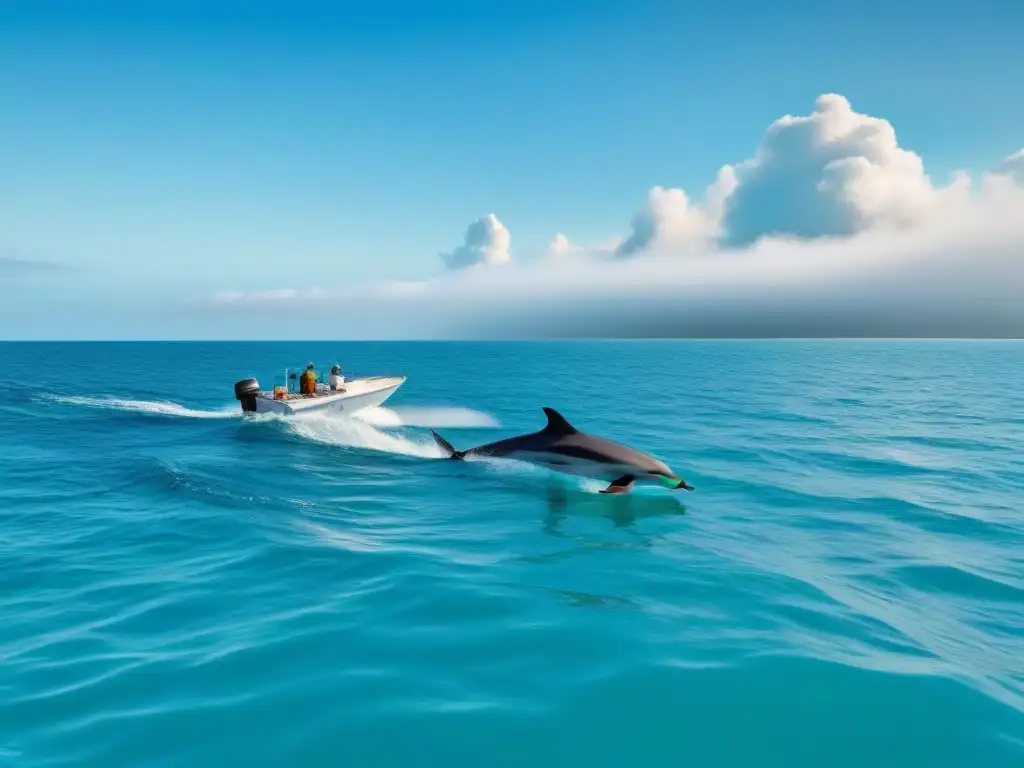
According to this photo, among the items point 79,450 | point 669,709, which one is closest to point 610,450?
point 669,709

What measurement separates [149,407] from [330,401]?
48.4ft

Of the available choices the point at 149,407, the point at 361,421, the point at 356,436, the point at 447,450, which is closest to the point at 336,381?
the point at 361,421

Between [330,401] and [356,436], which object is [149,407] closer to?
[330,401]

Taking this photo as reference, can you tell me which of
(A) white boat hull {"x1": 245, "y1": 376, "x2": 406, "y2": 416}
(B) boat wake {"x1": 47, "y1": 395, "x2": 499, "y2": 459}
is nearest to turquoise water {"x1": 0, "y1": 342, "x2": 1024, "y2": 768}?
(B) boat wake {"x1": 47, "y1": 395, "x2": 499, "y2": 459}

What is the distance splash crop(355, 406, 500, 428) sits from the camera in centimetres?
3253

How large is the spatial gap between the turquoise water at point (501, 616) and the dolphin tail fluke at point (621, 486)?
52 cm

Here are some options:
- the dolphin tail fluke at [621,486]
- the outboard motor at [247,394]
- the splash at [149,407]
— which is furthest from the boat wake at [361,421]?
the dolphin tail fluke at [621,486]

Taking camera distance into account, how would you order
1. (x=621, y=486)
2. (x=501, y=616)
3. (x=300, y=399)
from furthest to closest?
(x=300, y=399), (x=621, y=486), (x=501, y=616)

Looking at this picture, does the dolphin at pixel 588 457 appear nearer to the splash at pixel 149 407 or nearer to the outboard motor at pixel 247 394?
the outboard motor at pixel 247 394

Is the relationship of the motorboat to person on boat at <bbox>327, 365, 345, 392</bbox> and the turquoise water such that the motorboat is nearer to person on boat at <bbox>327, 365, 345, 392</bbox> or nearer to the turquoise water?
person on boat at <bbox>327, 365, 345, 392</bbox>

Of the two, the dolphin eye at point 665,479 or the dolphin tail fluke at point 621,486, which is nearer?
the dolphin tail fluke at point 621,486

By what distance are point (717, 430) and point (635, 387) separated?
30.7m

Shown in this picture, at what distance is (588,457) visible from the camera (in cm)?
1681

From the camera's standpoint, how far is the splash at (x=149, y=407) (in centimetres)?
3481
